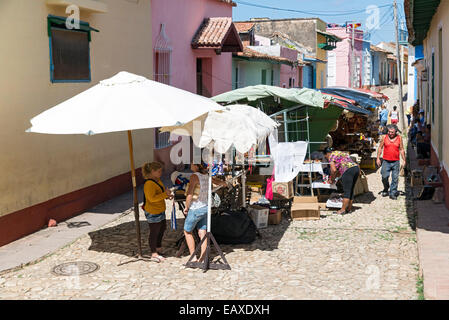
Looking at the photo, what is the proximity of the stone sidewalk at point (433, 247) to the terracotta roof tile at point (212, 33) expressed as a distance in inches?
323

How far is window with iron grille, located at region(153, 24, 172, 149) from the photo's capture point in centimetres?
1427

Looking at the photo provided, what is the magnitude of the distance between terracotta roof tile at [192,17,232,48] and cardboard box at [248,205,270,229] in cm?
828

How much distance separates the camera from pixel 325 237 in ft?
28.4

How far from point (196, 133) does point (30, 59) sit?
3.15 metres

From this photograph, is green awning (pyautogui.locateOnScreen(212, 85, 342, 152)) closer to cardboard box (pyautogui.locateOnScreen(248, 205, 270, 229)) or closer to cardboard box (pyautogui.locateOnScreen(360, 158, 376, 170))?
cardboard box (pyautogui.locateOnScreen(360, 158, 376, 170))

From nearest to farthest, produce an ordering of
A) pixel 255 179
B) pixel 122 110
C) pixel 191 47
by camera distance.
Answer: pixel 122 110, pixel 255 179, pixel 191 47

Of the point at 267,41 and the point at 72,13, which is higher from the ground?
the point at 267,41

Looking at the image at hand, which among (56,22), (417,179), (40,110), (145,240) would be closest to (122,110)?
(145,240)

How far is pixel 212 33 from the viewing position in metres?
17.0

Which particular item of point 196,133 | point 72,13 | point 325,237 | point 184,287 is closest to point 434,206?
point 325,237

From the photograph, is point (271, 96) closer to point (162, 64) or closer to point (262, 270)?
point (162, 64)

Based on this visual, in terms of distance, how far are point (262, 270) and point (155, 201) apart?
1.61m

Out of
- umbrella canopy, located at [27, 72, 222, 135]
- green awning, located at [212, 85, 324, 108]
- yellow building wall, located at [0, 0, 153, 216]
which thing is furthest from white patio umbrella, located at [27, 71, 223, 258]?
green awning, located at [212, 85, 324, 108]
